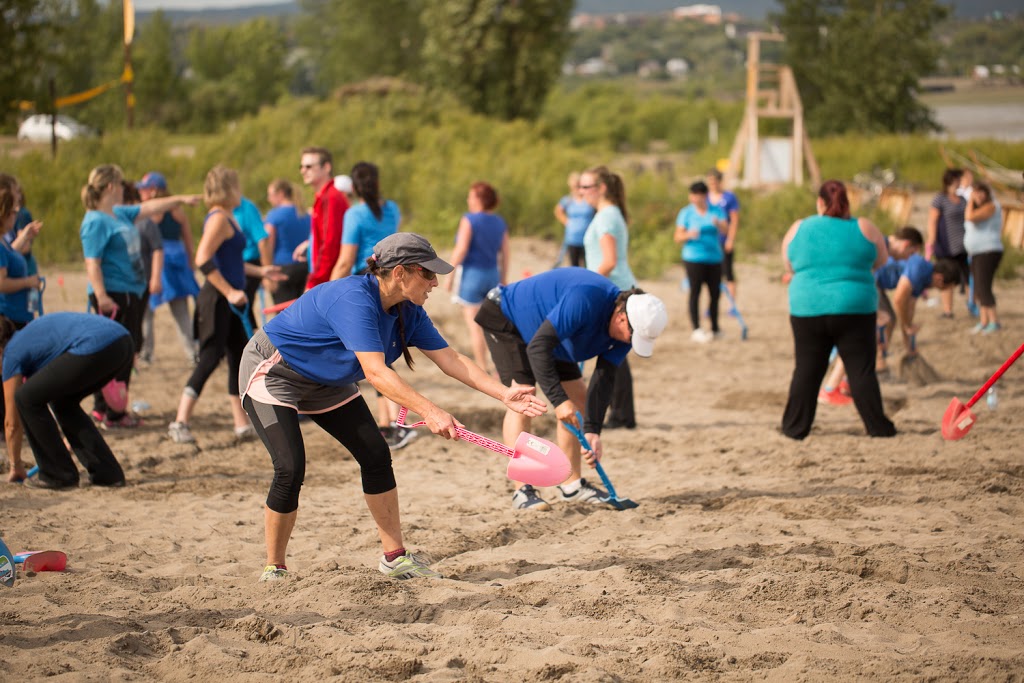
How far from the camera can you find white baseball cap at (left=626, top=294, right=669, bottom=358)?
5281 millimetres

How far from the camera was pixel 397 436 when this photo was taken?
7895mm

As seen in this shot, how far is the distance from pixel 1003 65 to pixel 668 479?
1890 cm

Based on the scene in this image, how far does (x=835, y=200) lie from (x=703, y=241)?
3.94 metres

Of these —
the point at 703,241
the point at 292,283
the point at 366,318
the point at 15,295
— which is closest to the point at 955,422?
the point at 366,318

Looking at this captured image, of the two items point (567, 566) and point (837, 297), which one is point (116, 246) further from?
point (837, 297)

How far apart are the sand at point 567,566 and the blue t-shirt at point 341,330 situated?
1041 millimetres

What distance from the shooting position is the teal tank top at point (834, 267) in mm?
7227

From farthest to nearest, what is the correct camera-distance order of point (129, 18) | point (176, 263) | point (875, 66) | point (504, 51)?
point (875, 66), point (504, 51), point (129, 18), point (176, 263)

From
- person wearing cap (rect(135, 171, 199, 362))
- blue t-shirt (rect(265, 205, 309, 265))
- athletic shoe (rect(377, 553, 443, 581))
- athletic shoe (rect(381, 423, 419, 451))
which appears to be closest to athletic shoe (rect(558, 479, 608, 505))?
athletic shoe (rect(377, 553, 443, 581))

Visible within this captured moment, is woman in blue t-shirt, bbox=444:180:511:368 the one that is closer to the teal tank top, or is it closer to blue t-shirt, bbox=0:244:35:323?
the teal tank top

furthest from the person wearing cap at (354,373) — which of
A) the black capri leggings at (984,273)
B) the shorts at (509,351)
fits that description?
the black capri leggings at (984,273)

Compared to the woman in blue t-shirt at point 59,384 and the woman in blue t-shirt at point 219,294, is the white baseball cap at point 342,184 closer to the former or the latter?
the woman in blue t-shirt at point 219,294

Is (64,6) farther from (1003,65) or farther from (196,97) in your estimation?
(1003,65)

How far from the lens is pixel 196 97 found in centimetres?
4722
